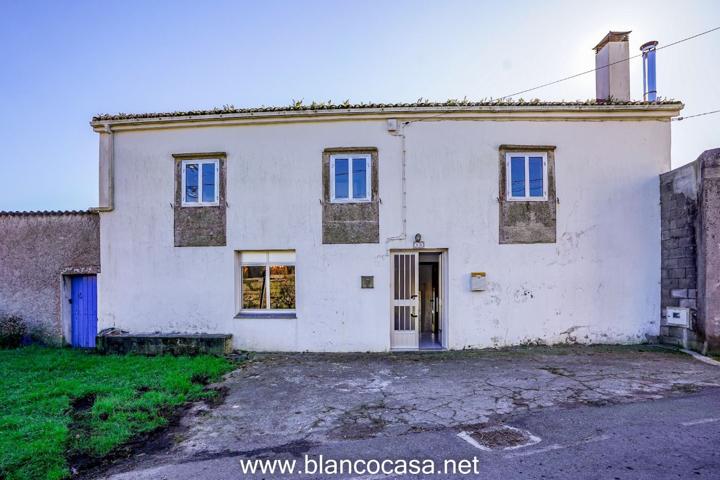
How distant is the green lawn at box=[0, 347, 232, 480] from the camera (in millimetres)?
4359

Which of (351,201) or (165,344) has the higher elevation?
(351,201)

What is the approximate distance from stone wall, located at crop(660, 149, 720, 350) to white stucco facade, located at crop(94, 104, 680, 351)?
29 centimetres

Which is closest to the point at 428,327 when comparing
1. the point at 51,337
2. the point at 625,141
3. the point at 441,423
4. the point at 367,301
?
the point at 367,301

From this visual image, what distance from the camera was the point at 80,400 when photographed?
618 cm

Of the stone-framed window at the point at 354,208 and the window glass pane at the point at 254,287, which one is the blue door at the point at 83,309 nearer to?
the window glass pane at the point at 254,287

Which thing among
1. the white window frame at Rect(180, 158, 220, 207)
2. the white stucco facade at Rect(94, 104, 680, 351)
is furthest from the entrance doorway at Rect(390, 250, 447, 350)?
the white window frame at Rect(180, 158, 220, 207)

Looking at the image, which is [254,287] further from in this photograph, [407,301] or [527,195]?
[527,195]

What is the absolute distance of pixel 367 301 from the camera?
31.4ft

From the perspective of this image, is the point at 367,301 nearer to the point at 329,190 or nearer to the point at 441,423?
the point at 329,190

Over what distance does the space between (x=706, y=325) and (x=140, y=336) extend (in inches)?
501

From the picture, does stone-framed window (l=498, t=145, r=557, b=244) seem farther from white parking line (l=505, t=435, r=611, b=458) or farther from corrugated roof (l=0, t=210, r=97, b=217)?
corrugated roof (l=0, t=210, r=97, b=217)

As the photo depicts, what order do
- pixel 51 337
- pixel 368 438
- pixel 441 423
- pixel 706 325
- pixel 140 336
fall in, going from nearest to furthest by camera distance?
pixel 368 438, pixel 441 423, pixel 706 325, pixel 140 336, pixel 51 337

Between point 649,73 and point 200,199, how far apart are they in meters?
12.2

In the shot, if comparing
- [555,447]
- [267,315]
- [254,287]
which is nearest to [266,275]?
[254,287]
